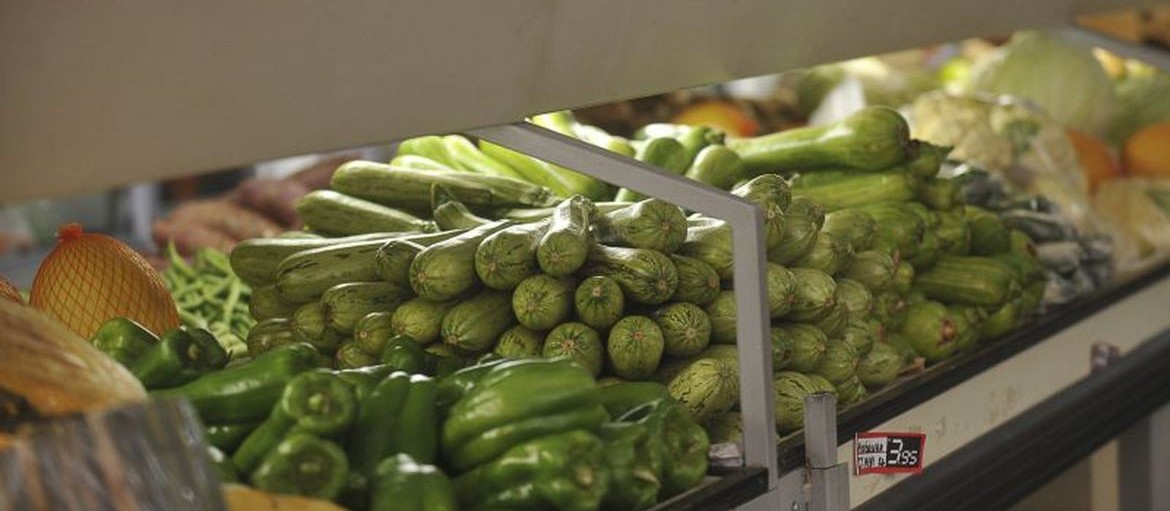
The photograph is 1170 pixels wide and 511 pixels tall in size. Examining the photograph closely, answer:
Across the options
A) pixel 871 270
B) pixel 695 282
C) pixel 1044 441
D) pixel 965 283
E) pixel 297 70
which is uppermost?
pixel 297 70

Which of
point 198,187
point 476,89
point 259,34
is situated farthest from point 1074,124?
point 198,187

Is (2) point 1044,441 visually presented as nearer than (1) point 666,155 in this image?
No

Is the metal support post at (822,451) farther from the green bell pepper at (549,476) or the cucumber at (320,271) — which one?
the cucumber at (320,271)

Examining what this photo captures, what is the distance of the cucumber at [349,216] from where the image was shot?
297 cm

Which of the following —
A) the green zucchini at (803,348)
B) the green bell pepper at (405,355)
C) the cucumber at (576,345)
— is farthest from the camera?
the green zucchini at (803,348)

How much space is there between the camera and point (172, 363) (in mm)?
2086

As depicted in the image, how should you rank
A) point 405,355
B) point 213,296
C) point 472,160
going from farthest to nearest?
point 213,296 → point 472,160 → point 405,355

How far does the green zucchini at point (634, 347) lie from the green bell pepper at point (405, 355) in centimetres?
Answer: 31

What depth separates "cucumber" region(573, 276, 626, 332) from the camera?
8.25 feet

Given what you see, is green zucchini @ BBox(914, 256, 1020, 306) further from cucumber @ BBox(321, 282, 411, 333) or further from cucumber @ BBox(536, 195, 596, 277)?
cucumber @ BBox(321, 282, 411, 333)

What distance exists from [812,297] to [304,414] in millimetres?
1155

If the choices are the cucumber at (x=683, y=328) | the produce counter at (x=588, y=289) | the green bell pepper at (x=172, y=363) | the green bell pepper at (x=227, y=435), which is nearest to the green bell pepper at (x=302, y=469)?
the produce counter at (x=588, y=289)

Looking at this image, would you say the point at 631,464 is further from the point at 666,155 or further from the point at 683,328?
the point at 666,155

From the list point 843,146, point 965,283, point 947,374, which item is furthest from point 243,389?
point 965,283
